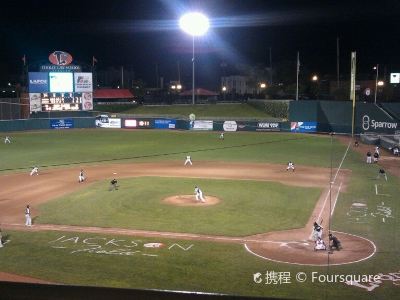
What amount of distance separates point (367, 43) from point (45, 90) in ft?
170

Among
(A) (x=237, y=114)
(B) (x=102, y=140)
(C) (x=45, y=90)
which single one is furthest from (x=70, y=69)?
(A) (x=237, y=114)

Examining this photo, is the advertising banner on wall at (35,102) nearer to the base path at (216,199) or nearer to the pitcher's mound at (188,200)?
the base path at (216,199)

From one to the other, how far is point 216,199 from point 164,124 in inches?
1844

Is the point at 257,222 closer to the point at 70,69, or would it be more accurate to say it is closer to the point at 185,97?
the point at 70,69

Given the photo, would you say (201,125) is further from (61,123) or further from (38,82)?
(38,82)

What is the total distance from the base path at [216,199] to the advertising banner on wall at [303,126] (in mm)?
24077

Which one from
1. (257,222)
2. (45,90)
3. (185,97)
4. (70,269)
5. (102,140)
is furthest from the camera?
(185,97)

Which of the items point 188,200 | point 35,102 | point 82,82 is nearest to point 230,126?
point 82,82

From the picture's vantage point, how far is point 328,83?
274 feet

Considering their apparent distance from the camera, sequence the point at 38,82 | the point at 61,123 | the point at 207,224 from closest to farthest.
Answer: the point at 207,224 < the point at 38,82 < the point at 61,123

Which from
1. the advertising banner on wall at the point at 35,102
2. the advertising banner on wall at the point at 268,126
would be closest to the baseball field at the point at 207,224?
the advertising banner on wall at the point at 268,126

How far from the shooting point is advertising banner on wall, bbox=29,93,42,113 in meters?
71.1

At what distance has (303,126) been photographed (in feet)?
214
